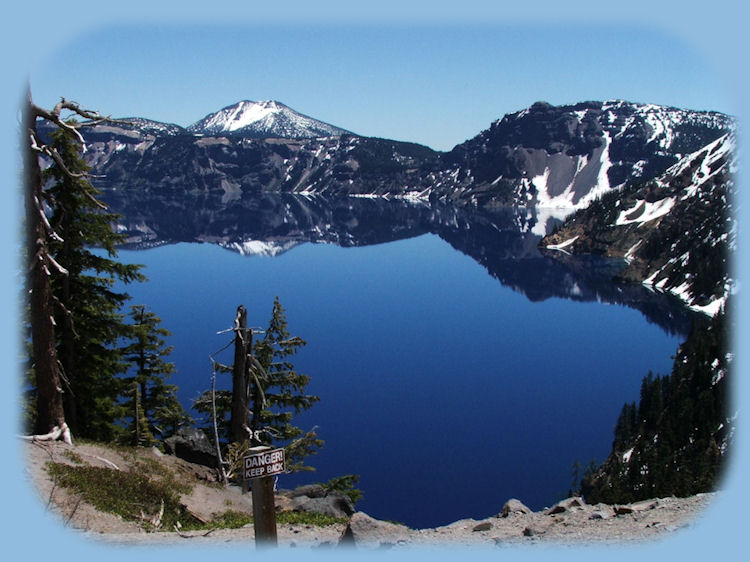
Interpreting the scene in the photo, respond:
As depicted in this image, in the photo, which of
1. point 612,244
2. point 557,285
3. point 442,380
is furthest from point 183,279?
point 612,244

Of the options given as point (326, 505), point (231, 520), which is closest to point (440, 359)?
point (326, 505)

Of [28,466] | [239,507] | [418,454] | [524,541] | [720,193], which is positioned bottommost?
[418,454]

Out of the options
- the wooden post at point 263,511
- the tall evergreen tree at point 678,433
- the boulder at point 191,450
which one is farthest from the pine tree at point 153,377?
the tall evergreen tree at point 678,433

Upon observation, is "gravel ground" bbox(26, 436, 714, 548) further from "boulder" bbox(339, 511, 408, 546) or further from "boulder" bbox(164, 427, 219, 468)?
"boulder" bbox(164, 427, 219, 468)

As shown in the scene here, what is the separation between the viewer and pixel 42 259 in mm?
13945

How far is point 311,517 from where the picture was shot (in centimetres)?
1595

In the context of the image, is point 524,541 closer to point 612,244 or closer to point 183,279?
point 183,279

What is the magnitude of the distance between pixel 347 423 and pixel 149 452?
3888cm

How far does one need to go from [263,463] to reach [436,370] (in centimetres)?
6672

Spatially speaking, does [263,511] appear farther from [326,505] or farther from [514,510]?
[326,505]

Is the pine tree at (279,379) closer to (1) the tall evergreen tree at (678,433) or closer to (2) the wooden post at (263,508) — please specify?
(2) the wooden post at (263,508)

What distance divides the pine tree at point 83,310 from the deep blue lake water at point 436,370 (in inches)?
187

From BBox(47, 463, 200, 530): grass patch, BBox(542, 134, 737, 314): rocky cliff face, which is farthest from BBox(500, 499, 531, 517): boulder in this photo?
BBox(542, 134, 737, 314): rocky cliff face

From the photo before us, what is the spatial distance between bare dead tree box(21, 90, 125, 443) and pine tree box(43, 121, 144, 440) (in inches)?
163
